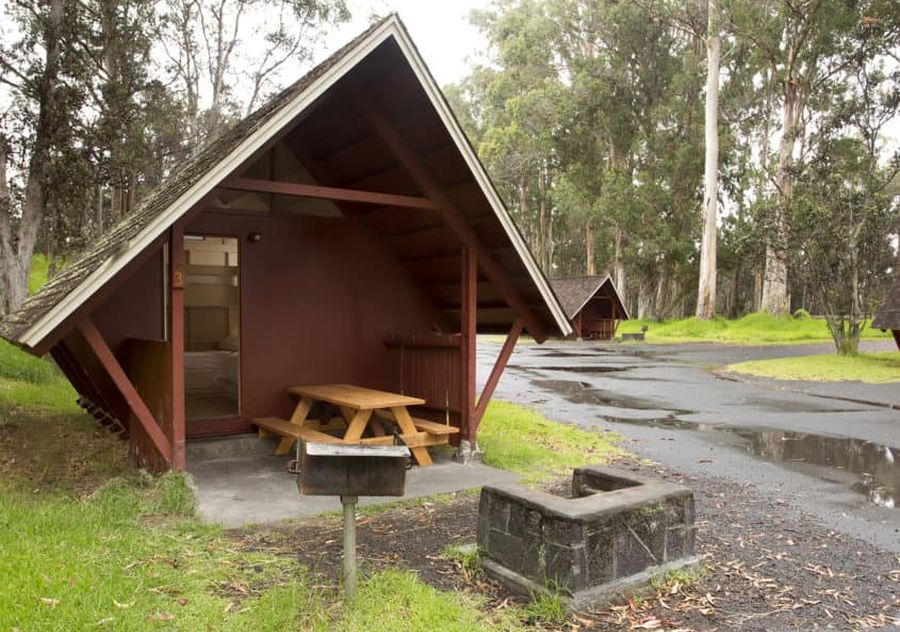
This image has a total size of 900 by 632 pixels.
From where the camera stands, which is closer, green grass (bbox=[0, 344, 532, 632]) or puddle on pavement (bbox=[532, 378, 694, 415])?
green grass (bbox=[0, 344, 532, 632])

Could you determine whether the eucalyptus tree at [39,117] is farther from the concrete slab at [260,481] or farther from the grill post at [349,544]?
the grill post at [349,544]

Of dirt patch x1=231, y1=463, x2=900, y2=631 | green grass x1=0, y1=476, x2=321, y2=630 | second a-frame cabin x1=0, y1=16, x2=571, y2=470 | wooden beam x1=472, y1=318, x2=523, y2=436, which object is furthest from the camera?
wooden beam x1=472, y1=318, x2=523, y2=436

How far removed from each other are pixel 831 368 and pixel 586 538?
18.8 metres

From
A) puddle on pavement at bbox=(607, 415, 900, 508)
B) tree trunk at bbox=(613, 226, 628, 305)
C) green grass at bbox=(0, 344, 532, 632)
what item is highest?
tree trunk at bbox=(613, 226, 628, 305)

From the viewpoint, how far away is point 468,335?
8398 mm

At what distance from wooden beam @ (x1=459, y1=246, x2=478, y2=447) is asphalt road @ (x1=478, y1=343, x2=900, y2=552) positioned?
268 centimetres

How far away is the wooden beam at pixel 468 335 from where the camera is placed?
8336 mm

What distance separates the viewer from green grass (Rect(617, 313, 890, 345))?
3659 cm

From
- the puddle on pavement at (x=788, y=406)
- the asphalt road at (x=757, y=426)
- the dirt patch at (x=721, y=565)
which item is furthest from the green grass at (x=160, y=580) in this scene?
the puddle on pavement at (x=788, y=406)

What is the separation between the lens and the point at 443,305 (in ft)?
33.9

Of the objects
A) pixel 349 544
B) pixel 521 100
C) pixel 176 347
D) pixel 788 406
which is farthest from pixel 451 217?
pixel 521 100

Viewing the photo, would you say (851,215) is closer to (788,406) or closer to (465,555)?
(788,406)

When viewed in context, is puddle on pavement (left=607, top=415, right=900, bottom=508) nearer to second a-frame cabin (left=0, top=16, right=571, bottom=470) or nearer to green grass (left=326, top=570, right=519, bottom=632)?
second a-frame cabin (left=0, top=16, right=571, bottom=470)

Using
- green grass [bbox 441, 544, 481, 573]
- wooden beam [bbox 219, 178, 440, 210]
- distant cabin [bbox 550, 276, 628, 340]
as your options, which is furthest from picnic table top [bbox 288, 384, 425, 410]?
distant cabin [bbox 550, 276, 628, 340]
